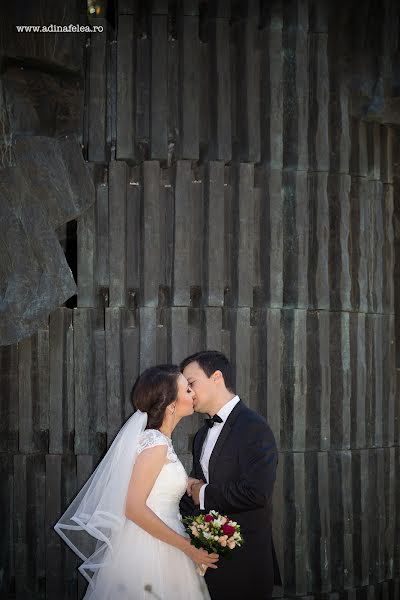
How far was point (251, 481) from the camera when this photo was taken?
4.45 meters

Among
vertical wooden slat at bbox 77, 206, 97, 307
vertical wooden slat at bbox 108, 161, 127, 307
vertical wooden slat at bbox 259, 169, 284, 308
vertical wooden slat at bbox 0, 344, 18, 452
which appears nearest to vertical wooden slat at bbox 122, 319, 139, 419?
vertical wooden slat at bbox 108, 161, 127, 307

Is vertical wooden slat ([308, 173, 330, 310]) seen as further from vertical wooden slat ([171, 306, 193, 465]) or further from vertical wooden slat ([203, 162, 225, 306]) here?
vertical wooden slat ([171, 306, 193, 465])

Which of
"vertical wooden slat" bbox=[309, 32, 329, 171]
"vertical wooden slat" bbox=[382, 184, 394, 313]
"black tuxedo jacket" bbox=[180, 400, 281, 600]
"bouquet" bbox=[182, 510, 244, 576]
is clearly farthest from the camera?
"vertical wooden slat" bbox=[382, 184, 394, 313]

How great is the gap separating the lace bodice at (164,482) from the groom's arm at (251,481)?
18cm

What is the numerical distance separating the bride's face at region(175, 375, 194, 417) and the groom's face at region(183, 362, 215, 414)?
0.08m

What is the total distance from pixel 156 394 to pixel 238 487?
677 millimetres

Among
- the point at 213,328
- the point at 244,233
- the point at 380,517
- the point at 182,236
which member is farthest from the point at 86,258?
the point at 380,517

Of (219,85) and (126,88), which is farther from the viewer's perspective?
(219,85)

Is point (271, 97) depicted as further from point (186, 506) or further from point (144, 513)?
point (144, 513)

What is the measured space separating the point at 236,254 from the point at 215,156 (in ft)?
2.45

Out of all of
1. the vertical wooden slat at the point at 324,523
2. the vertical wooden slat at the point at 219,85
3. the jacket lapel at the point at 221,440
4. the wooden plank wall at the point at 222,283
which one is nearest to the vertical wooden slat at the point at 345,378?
the wooden plank wall at the point at 222,283

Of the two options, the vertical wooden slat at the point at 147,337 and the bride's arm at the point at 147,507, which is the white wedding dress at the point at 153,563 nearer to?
the bride's arm at the point at 147,507

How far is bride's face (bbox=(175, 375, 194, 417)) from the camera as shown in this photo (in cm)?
462

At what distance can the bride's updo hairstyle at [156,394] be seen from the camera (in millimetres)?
4590
